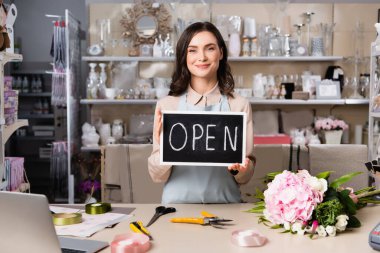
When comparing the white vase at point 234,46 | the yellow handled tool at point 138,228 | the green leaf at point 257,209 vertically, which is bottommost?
the yellow handled tool at point 138,228

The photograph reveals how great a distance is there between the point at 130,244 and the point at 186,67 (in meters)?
0.97

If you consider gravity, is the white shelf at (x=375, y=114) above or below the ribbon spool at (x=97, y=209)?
above

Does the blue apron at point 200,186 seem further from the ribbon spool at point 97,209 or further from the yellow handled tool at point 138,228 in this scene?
the yellow handled tool at point 138,228

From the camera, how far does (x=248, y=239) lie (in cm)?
125

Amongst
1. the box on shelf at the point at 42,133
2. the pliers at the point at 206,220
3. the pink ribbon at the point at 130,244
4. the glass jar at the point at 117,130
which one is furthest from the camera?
the box on shelf at the point at 42,133

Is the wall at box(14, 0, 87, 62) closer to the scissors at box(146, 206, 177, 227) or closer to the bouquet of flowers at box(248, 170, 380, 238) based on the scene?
the scissors at box(146, 206, 177, 227)

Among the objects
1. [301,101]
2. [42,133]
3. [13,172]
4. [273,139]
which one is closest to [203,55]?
[13,172]

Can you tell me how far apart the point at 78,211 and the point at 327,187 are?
0.85 metres

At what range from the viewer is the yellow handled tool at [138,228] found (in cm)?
136

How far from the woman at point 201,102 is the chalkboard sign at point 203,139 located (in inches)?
4.8

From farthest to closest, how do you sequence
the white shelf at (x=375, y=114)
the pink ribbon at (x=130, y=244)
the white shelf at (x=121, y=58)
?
the white shelf at (x=121, y=58), the white shelf at (x=375, y=114), the pink ribbon at (x=130, y=244)

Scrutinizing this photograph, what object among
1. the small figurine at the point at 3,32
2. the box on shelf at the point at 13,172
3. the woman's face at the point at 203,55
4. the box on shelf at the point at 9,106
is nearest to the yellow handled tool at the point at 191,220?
the woman's face at the point at 203,55

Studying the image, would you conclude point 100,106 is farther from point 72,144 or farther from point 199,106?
point 199,106

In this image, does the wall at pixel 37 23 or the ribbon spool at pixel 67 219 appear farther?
the wall at pixel 37 23
